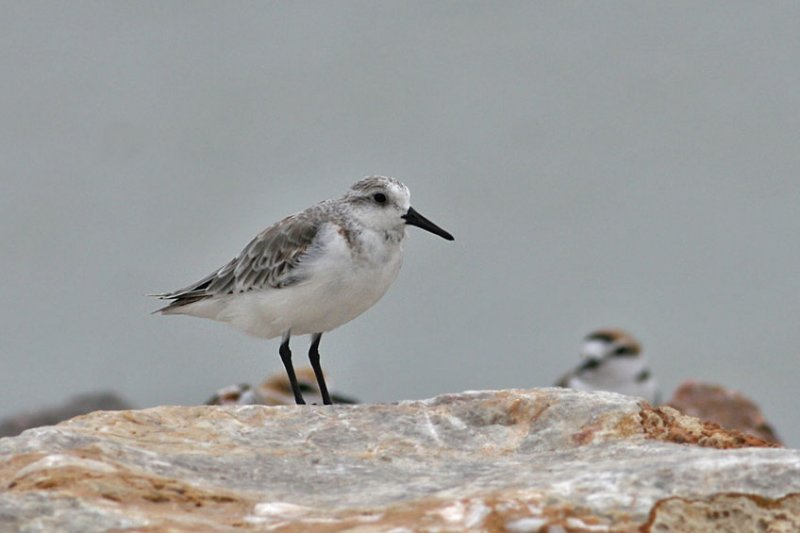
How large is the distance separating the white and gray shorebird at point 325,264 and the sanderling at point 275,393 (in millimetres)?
1315

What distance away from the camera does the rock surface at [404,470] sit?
6.59 metres

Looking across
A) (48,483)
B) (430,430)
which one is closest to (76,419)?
(48,483)

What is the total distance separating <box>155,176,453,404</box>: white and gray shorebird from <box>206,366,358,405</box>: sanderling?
1.32 metres

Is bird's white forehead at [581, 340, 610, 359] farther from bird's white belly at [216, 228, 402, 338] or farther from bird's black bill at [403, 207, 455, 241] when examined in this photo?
bird's black bill at [403, 207, 455, 241]

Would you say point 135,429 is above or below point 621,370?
below

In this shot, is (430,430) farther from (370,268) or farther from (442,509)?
(370,268)

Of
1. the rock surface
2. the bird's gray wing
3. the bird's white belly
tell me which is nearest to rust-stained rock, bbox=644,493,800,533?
the rock surface

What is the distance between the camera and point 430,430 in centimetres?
857

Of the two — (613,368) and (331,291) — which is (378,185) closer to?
(331,291)

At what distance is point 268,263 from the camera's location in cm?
1279

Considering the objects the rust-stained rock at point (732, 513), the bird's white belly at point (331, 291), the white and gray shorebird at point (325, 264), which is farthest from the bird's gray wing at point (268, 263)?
the rust-stained rock at point (732, 513)

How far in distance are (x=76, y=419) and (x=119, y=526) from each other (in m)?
1.99

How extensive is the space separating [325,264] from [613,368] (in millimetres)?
11040

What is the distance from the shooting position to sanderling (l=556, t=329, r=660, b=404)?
22.3m
